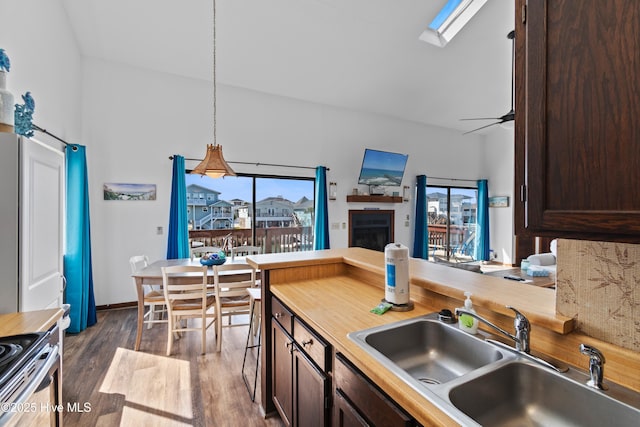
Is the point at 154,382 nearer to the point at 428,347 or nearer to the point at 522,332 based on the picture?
the point at 428,347

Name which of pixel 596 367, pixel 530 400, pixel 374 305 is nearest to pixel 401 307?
pixel 374 305

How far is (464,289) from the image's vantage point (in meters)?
1.29

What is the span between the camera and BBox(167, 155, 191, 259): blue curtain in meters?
4.11

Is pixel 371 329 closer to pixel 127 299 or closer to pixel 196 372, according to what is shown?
pixel 196 372

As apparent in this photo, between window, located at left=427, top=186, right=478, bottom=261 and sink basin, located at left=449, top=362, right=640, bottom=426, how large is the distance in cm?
613

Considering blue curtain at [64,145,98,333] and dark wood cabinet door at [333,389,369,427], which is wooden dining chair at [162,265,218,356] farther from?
dark wood cabinet door at [333,389,369,427]

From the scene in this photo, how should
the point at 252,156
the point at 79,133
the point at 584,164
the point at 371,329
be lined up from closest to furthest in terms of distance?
1. the point at 584,164
2. the point at 371,329
3. the point at 79,133
4. the point at 252,156

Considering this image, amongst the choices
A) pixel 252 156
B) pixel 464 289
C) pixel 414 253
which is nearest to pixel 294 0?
pixel 252 156

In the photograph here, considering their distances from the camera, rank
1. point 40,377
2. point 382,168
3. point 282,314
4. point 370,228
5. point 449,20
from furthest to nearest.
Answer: point 370,228
point 382,168
point 449,20
point 282,314
point 40,377

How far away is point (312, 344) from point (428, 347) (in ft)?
1.67

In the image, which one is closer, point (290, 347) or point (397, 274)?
point (397, 274)

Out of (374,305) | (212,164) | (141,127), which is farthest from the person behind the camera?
(141,127)

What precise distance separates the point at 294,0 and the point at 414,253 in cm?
499

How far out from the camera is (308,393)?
136 centimetres
